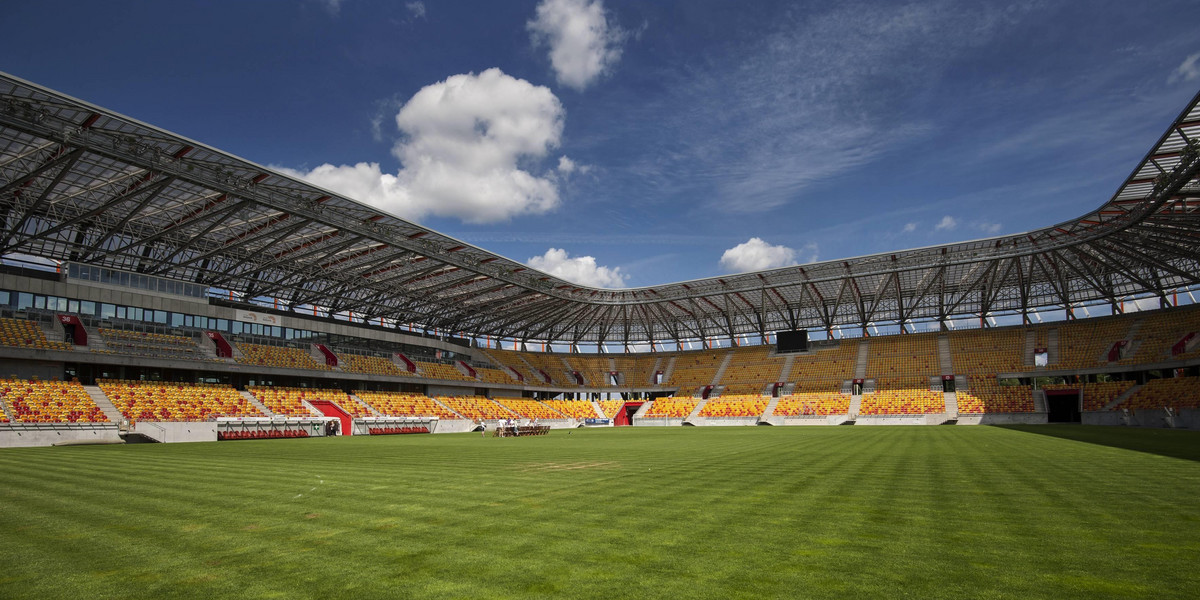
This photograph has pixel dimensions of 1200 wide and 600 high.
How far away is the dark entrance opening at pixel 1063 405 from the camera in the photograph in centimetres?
5103

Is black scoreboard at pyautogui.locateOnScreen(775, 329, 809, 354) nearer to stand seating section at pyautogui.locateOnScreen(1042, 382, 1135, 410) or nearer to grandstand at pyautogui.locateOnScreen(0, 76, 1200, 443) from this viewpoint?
grandstand at pyautogui.locateOnScreen(0, 76, 1200, 443)


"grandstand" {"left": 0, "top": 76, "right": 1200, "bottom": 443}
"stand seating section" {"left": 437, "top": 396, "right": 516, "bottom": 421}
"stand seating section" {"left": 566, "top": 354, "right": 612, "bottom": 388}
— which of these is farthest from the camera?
"stand seating section" {"left": 566, "top": 354, "right": 612, "bottom": 388}

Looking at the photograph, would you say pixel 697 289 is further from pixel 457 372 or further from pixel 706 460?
pixel 706 460

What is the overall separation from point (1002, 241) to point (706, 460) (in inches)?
1644

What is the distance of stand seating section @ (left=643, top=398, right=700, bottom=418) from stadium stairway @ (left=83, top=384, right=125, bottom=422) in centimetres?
5030

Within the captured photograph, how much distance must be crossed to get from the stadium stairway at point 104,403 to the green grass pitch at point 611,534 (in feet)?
71.1

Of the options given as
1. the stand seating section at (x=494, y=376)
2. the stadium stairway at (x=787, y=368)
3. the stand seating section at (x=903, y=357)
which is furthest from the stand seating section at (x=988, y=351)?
the stand seating section at (x=494, y=376)

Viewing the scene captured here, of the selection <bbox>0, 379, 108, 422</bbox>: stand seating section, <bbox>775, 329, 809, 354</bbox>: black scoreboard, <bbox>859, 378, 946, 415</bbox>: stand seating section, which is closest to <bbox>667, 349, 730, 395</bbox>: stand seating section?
<bbox>775, 329, 809, 354</bbox>: black scoreboard

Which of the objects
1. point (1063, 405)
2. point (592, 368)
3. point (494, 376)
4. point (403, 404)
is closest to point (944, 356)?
point (1063, 405)

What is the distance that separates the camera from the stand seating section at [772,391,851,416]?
5947cm

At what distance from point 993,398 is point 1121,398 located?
8762 mm

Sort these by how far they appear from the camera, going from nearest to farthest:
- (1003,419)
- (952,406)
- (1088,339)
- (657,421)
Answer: (1003,419)
(952,406)
(1088,339)
(657,421)

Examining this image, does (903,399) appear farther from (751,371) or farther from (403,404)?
(403,404)

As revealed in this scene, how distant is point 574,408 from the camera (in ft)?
243
